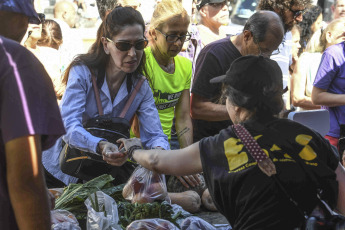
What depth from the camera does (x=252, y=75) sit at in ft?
9.82

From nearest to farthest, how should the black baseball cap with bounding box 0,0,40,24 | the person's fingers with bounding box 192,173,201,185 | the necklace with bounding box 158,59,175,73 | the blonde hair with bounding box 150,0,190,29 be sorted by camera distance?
the black baseball cap with bounding box 0,0,40,24 → the person's fingers with bounding box 192,173,201,185 → the blonde hair with bounding box 150,0,190,29 → the necklace with bounding box 158,59,175,73

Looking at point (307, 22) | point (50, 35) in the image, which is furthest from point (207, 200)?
point (307, 22)

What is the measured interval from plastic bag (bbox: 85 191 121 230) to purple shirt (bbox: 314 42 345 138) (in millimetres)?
2737

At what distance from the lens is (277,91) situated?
9.95ft

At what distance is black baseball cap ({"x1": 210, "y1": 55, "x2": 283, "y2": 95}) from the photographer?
2.98 meters

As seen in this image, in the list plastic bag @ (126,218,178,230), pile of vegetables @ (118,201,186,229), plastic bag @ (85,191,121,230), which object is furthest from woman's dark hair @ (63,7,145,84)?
plastic bag @ (126,218,178,230)

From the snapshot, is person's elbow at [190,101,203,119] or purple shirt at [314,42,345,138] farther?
purple shirt at [314,42,345,138]

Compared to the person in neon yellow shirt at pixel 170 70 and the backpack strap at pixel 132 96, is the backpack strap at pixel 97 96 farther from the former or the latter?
the person in neon yellow shirt at pixel 170 70

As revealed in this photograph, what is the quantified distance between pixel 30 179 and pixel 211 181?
43.8 inches

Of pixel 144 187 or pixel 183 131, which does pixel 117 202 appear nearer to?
pixel 144 187

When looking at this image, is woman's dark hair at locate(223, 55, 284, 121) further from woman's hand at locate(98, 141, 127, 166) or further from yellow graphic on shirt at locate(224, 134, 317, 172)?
woman's hand at locate(98, 141, 127, 166)

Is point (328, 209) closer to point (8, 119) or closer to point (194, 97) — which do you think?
point (8, 119)

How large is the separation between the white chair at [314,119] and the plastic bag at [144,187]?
1.22 meters

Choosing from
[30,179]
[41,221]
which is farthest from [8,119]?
[41,221]
